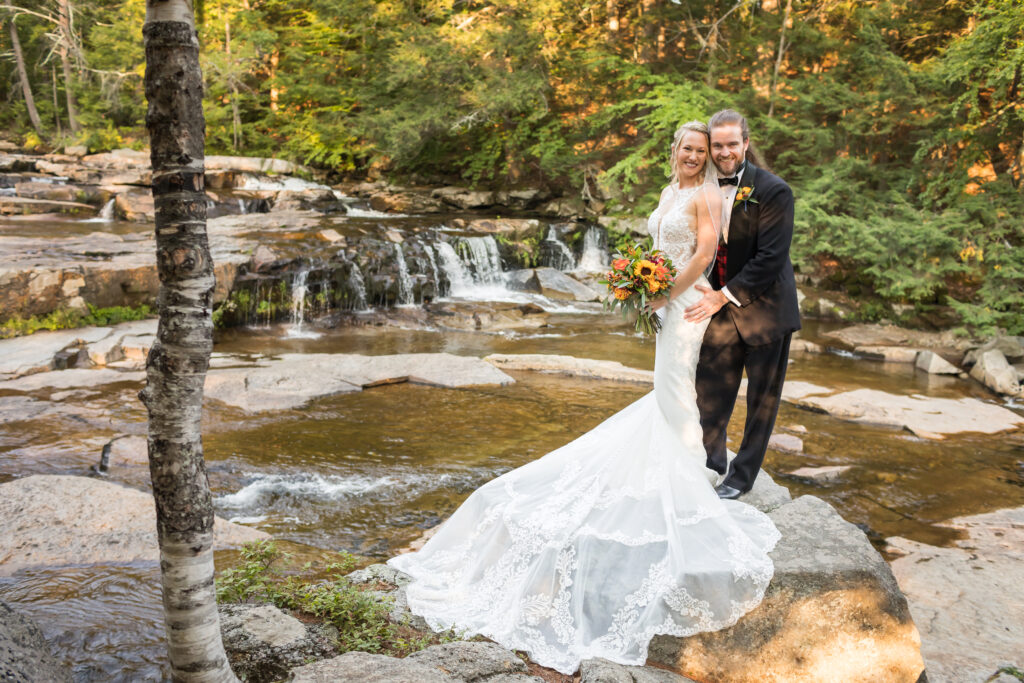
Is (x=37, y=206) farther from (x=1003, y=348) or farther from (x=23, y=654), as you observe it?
(x=1003, y=348)

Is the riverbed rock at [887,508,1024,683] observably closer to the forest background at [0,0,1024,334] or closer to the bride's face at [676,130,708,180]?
the bride's face at [676,130,708,180]

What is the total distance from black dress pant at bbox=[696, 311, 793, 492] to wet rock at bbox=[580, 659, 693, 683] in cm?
122

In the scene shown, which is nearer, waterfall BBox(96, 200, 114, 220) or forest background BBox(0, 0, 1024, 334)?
forest background BBox(0, 0, 1024, 334)

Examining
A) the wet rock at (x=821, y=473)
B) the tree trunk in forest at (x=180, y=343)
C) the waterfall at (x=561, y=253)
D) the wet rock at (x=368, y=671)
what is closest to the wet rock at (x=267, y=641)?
the wet rock at (x=368, y=671)

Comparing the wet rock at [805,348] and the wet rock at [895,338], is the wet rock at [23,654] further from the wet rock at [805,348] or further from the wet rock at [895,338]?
the wet rock at [895,338]

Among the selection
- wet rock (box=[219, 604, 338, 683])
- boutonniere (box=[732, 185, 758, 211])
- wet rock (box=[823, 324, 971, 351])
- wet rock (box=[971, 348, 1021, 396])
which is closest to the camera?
wet rock (box=[219, 604, 338, 683])

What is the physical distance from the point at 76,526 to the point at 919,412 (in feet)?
26.9

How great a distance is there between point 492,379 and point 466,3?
1518 centimetres

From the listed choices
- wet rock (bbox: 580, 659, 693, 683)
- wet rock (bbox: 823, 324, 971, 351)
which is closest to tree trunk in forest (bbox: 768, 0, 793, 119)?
wet rock (bbox: 823, 324, 971, 351)

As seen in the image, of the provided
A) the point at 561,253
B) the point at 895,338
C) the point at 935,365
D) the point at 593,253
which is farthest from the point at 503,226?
the point at 935,365

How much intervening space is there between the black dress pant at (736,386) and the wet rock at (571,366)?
4855mm

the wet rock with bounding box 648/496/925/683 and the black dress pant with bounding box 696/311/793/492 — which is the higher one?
the black dress pant with bounding box 696/311/793/492

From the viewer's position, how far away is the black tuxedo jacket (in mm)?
3350

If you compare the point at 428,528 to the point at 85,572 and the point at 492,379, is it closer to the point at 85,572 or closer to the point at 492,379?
the point at 85,572
